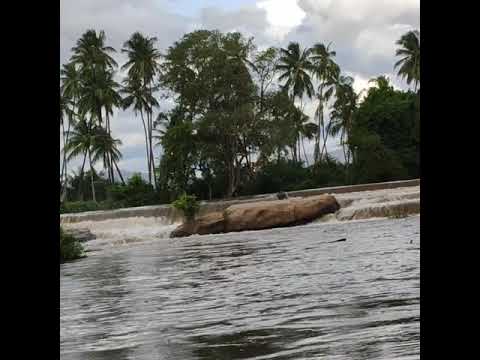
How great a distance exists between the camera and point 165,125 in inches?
1817

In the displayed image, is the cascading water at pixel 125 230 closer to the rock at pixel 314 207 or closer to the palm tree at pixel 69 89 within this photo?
the rock at pixel 314 207

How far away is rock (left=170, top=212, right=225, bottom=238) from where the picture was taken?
27.1m

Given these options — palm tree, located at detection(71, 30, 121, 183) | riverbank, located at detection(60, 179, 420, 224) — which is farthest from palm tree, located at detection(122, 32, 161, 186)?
riverbank, located at detection(60, 179, 420, 224)

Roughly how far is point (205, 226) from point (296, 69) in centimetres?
2914

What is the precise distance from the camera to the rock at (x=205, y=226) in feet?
88.8

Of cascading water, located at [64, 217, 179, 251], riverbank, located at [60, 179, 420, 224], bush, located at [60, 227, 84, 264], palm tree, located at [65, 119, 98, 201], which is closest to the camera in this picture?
bush, located at [60, 227, 84, 264]

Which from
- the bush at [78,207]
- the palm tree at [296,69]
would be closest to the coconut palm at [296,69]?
the palm tree at [296,69]

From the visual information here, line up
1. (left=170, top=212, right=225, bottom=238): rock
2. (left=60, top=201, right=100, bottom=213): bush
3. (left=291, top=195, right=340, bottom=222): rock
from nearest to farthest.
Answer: (left=291, top=195, right=340, bottom=222): rock < (left=170, top=212, right=225, bottom=238): rock < (left=60, top=201, right=100, bottom=213): bush

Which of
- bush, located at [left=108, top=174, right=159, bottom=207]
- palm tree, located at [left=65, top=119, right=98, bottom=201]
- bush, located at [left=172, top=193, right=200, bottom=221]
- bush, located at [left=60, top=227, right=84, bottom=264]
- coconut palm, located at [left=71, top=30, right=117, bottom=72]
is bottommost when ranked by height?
bush, located at [left=60, top=227, right=84, bottom=264]

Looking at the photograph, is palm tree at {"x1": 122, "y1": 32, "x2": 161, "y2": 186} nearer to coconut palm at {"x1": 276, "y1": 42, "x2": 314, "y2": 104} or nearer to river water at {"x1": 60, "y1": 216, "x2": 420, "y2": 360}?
coconut palm at {"x1": 276, "y1": 42, "x2": 314, "y2": 104}

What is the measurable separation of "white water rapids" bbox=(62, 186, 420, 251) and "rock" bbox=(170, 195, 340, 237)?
0.42 metres

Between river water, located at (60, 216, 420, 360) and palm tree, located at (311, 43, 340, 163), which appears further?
Answer: palm tree, located at (311, 43, 340, 163)
